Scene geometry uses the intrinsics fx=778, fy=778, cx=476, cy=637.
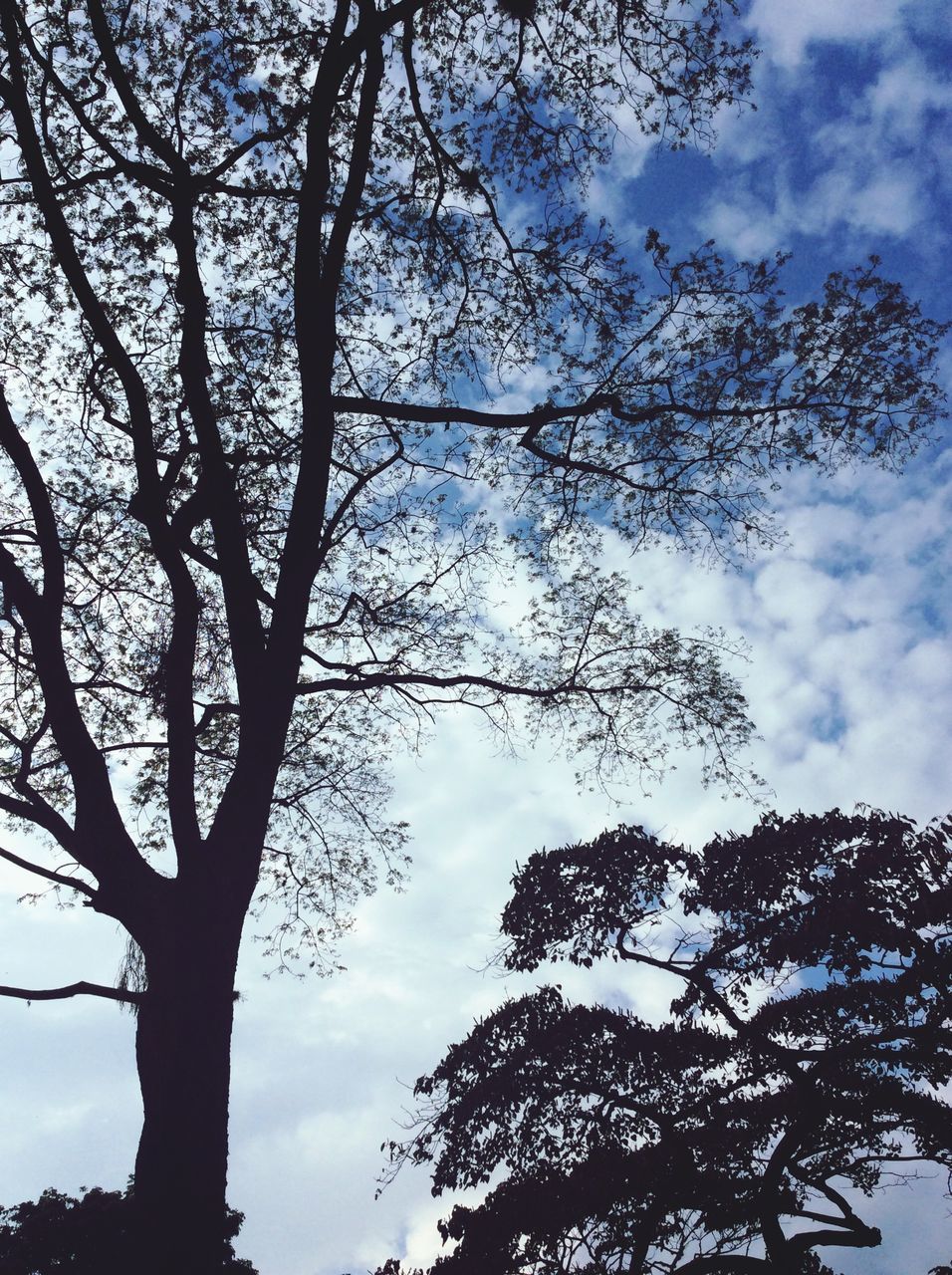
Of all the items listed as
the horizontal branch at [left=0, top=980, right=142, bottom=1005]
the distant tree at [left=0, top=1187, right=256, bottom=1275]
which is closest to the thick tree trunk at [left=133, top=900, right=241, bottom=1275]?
the horizontal branch at [left=0, top=980, right=142, bottom=1005]

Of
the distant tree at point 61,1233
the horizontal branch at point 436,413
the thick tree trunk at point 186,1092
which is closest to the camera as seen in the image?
the thick tree trunk at point 186,1092

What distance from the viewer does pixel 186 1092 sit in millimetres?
4250

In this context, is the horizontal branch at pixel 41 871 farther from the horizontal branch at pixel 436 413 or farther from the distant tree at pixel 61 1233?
the distant tree at pixel 61 1233

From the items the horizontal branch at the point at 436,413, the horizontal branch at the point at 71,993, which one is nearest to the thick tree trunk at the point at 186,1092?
the horizontal branch at the point at 71,993

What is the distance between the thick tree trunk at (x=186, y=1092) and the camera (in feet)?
12.8

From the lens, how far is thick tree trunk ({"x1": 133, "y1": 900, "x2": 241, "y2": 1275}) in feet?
12.8

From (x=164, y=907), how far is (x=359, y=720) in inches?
236

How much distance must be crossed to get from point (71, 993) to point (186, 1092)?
1.43 meters

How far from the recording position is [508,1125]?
25.3 ft

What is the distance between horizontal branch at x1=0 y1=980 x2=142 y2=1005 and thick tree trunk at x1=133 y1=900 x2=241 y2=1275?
1.93 feet

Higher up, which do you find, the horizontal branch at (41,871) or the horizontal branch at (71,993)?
the horizontal branch at (41,871)

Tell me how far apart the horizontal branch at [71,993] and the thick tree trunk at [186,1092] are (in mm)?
587

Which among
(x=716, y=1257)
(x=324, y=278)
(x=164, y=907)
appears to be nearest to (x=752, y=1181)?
(x=716, y=1257)

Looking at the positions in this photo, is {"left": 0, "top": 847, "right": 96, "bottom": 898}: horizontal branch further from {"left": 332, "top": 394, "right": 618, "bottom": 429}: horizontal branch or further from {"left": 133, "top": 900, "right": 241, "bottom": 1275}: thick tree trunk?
{"left": 332, "top": 394, "right": 618, "bottom": 429}: horizontal branch
